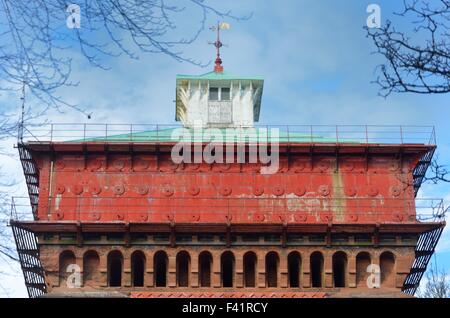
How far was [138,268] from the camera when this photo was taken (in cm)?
4428

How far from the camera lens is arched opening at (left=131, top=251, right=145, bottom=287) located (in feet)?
143

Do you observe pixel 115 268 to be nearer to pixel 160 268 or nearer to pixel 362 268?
pixel 160 268

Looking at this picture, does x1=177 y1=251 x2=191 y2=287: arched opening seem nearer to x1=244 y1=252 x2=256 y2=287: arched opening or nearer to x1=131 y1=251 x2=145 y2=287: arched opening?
x1=131 y1=251 x2=145 y2=287: arched opening

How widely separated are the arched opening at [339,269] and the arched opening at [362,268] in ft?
1.92

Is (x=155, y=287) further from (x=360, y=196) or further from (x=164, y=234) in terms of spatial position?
(x=360, y=196)

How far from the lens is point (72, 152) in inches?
1788

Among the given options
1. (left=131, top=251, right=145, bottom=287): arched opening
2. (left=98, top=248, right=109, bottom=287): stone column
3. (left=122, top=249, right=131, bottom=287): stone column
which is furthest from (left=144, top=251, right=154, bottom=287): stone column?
(left=98, top=248, right=109, bottom=287): stone column

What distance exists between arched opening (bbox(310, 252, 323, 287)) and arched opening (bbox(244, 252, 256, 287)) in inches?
105

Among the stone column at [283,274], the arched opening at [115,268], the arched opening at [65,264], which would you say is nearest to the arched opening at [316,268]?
the stone column at [283,274]

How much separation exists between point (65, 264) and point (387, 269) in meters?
14.5

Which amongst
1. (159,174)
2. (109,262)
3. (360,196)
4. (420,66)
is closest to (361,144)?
(360,196)

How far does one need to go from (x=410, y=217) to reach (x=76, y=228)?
15.3 meters

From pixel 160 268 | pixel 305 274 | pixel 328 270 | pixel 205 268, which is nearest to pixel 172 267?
pixel 160 268

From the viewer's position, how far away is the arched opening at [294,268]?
43844 millimetres
